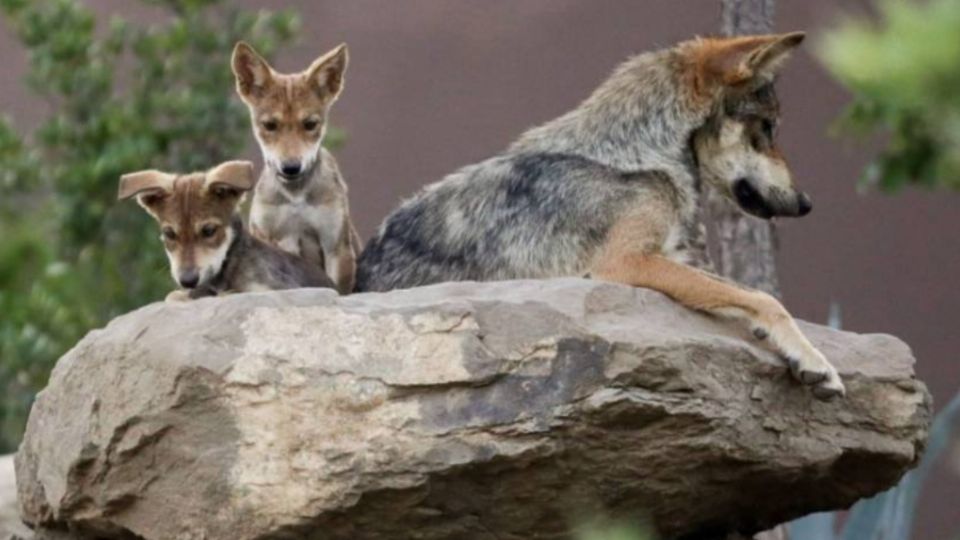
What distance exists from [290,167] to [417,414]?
1877 mm

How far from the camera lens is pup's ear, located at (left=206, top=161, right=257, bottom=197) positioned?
17.5 feet

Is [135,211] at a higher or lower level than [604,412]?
lower

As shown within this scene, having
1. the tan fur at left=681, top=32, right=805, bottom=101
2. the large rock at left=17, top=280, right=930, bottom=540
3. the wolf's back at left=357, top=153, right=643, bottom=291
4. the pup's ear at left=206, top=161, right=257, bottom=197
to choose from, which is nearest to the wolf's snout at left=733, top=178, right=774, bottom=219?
the tan fur at left=681, top=32, right=805, bottom=101

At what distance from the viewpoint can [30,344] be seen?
7.86 meters

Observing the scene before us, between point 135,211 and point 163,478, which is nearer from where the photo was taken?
point 163,478

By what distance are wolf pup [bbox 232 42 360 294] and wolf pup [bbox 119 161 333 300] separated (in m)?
0.50

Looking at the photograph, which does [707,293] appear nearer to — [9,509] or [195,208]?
[195,208]

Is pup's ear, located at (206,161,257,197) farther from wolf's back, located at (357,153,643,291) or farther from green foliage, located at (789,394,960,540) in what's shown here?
green foliage, located at (789,394,960,540)

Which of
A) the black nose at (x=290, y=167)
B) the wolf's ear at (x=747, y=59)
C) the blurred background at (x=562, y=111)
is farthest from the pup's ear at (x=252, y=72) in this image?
the blurred background at (x=562, y=111)

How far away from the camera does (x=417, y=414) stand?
420 centimetres

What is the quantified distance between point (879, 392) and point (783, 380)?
42 cm

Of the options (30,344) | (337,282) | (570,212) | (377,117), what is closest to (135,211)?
(30,344)

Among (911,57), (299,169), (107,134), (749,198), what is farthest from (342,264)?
(911,57)

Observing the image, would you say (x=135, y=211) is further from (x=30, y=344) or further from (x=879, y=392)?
(x=879, y=392)
